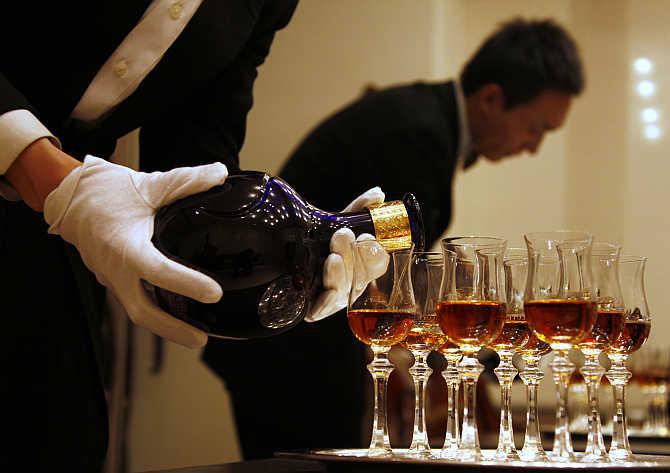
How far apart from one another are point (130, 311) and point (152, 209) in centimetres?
10

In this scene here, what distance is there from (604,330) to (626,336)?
0.06 metres

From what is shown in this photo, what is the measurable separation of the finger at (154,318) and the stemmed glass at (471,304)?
267mm

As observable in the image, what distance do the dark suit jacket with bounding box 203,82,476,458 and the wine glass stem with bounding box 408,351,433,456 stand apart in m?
A: 1.15

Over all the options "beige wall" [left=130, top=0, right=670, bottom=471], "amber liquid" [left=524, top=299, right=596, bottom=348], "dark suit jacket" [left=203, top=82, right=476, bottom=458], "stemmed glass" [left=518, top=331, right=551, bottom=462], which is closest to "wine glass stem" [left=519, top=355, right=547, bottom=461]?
"stemmed glass" [left=518, top=331, right=551, bottom=462]

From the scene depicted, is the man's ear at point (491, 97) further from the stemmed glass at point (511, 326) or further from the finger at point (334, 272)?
the finger at point (334, 272)

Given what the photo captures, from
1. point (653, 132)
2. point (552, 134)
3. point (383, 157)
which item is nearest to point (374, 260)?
point (383, 157)

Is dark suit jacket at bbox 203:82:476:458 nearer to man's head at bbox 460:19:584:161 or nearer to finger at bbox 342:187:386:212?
man's head at bbox 460:19:584:161

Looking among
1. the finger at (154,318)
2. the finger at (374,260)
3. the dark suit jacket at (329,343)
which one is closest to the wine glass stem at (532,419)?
the finger at (374,260)

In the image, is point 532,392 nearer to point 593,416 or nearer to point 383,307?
point 593,416

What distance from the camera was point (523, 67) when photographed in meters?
2.84

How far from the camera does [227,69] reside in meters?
1.32

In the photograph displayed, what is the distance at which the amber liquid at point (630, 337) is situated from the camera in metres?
1.04

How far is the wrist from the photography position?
900 mm

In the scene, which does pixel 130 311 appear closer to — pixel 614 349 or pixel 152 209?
pixel 152 209
